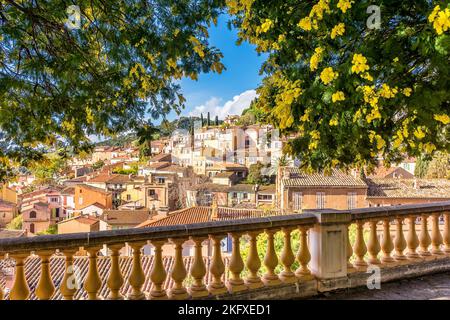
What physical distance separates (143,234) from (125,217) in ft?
101

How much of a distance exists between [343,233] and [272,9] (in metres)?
2.93

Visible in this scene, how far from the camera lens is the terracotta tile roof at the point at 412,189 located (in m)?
29.5

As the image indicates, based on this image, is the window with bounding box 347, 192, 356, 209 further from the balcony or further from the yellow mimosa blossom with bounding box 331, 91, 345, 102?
the yellow mimosa blossom with bounding box 331, 91, 345, 102

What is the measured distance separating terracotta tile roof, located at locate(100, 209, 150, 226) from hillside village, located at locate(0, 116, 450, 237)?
0.30ft

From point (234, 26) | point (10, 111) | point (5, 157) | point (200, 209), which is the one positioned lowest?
point (200, 209)

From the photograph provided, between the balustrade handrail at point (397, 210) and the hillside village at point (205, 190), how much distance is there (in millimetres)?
2409

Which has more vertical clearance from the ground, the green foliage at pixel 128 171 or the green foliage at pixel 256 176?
the green foliage at pixel 128 171

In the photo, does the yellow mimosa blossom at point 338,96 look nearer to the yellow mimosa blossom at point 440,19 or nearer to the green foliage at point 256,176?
the yellow mimosa blossom at point 440,19

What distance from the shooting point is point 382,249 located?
515 cm

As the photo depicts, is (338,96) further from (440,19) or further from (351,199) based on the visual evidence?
(351,199)

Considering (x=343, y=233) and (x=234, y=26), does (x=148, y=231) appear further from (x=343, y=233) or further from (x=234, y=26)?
(x=234, y=26)

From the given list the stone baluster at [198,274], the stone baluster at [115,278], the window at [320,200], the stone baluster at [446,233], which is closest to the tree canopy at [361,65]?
the stone baluster at [446,233]

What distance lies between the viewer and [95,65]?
18.1ft
